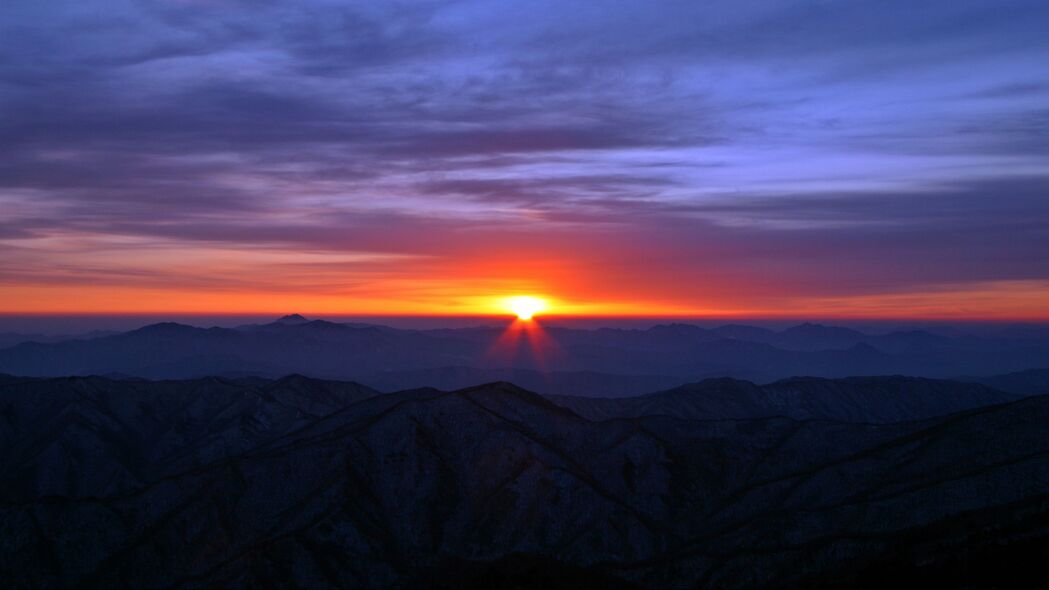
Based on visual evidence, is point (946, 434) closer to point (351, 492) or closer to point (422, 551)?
point (422, 551)

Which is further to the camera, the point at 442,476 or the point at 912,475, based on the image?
the point at 442,476

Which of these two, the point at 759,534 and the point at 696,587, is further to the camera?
the point at 759,534

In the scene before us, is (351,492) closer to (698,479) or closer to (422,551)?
(422,551)

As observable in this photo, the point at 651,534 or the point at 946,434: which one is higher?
the point at 946,434

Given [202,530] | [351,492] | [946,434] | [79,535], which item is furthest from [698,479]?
[79,535]

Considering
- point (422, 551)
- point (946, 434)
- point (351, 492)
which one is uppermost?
point (946, 434)

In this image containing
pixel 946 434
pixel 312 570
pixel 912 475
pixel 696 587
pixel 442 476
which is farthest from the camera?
pixel 442 476

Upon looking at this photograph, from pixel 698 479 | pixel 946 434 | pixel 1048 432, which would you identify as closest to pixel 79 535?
pixel 698 479

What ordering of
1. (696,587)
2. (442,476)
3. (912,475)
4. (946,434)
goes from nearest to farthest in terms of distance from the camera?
(696,587), (912,475), (946,434), (442,476)

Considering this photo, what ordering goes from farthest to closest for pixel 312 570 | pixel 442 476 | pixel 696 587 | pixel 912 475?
pixel 442 476, pixel 912 475, pixel 312 570, pixel 696 587
